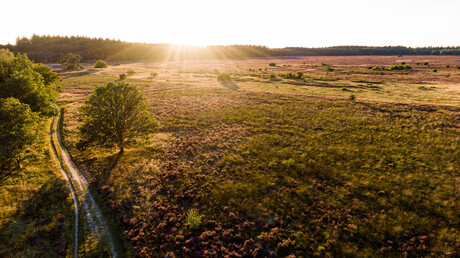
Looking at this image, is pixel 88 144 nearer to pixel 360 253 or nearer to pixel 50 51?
pixel 360 253

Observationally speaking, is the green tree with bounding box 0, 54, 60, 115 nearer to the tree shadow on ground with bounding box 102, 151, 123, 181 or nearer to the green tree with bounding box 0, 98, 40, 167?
the green tree with bounding box 0, 98, 40, 167

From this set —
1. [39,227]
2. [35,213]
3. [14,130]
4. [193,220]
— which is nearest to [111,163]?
[35,213]

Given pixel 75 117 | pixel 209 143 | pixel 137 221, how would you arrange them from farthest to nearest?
1. pixel 75 117
2. pixel 209 143
3. pixel 137 221

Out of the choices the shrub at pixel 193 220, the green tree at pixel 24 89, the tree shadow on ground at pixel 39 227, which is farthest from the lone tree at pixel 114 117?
the shrub at pixel 193 220

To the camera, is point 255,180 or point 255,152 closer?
point 255,180

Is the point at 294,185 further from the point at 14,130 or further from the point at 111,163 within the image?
the point at 14,130

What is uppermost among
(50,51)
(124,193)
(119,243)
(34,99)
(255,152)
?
(50,51)

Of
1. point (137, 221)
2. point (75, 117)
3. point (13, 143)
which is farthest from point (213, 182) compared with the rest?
point (75, 117)

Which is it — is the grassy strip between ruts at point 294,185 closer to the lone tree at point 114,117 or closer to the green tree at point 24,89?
the lone tree at point 114,117

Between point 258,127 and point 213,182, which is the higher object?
point 258,127
